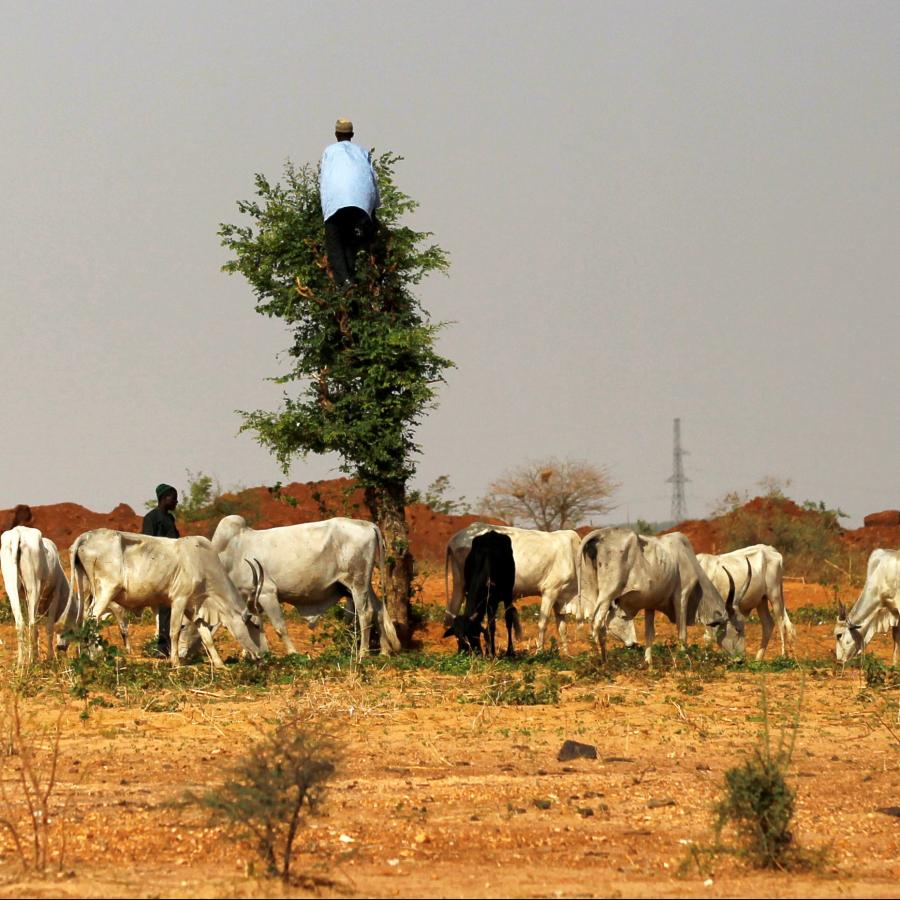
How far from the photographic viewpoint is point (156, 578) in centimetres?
1432

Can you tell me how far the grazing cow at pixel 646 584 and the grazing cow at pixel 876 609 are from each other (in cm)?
117

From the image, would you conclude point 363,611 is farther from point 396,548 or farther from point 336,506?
point 336,506

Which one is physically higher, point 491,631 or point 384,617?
point 384,617

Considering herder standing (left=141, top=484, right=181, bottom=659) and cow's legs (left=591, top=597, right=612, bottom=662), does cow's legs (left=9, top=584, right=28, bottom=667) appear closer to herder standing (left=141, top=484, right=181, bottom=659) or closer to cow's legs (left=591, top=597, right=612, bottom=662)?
herder standing (left=141, top=484, right=181, bottom=659)

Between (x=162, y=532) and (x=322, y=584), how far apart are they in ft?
6.08

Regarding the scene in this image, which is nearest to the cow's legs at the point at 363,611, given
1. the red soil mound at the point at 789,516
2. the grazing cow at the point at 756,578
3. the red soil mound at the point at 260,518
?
the grazing cow at the point at 756,578

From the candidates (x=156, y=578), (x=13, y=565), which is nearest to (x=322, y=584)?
(x=156, y=578)

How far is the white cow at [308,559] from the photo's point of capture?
16406 mm

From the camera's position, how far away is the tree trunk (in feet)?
62.4

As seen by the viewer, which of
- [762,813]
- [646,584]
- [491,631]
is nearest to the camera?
→ [762,813]

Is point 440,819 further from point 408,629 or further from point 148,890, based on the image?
point 408,629

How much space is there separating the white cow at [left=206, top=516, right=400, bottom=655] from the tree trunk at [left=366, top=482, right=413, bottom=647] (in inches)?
79.6

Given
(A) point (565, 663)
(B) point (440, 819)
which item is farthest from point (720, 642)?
(B) point (440, 819)

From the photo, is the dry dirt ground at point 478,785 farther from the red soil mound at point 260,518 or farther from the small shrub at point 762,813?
the red soil mound at point 260,518
